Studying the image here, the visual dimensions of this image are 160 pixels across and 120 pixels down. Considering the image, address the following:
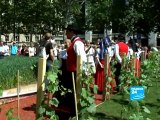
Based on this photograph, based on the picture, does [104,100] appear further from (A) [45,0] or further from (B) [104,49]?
(A) [45,0]

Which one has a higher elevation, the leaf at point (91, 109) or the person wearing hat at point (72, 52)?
the person wearing hat at point (72, 52)

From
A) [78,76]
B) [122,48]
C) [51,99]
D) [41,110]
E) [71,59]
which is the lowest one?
[41,110]

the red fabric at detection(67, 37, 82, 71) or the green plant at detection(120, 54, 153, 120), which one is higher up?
the red fabric at detection(67, 37, 82, 71)

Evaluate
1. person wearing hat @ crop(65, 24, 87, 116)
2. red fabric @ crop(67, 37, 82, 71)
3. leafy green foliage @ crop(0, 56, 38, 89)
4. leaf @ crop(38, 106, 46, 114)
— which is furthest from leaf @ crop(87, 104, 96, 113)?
leafy green foliage @ crop(0, 56, 38, 89)

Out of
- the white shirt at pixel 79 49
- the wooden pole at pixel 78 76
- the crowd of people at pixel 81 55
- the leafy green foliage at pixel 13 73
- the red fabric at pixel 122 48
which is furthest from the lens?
the red fabric at pixel 122 48

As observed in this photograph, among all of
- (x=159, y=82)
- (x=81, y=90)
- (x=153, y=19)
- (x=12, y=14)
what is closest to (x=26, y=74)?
(x=159, y=82)

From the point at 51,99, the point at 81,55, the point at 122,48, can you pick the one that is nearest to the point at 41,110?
the point at 51,99

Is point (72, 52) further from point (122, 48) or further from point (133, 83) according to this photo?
point (122, 48)

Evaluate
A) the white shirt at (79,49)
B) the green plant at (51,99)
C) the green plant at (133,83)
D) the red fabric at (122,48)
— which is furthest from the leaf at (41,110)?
the red fabric at (122,48)

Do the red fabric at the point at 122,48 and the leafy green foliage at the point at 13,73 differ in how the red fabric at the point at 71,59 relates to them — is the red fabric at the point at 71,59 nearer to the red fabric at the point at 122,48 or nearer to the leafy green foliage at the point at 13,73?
the leafy green foliage at the point at 13,73

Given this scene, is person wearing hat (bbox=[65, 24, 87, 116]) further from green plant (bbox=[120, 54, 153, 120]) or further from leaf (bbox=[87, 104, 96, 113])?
leaf (bbox=[87, 104, 96, 113])

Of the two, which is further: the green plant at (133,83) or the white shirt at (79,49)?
the white shirt at (79,49)

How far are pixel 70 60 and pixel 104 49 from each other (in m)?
6.13

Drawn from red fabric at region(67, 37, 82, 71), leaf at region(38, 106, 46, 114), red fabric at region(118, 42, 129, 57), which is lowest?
leaf at region(38, 106, 46, 114)
